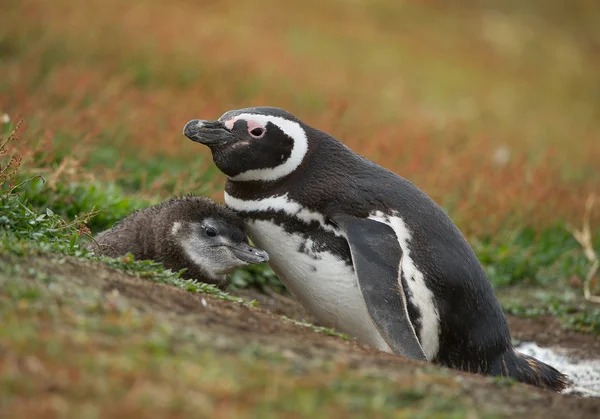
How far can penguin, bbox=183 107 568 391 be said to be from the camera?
16.4 feet

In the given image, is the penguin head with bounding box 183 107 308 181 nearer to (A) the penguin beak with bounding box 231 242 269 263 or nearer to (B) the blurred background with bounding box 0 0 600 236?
(A) the penguin beak with bounding box 231 242 269 263

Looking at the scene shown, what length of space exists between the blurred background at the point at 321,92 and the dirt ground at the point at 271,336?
2.14 m

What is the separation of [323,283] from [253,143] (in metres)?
0.92

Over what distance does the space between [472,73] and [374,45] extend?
2.33 metres

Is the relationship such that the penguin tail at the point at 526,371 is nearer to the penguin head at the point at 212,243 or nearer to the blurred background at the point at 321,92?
the penguin head at the point at 212,243

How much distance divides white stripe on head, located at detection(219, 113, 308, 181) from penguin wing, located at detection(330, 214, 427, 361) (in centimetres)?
55

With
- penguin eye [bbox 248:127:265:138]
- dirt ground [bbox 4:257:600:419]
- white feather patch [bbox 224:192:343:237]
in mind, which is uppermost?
penguin eye [bbox 248:127:265:138]

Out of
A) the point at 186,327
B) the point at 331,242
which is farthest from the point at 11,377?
the point at 331,242

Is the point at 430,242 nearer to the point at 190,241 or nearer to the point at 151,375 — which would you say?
the point at 190,241

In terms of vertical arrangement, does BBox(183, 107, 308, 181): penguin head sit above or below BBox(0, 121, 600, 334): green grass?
above

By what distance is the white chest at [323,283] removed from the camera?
→ 4.99m

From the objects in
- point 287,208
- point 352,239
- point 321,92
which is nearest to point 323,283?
point 352,239

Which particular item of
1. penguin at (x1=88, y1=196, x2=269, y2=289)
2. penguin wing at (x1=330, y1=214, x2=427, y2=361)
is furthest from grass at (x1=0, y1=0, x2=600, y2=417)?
penguin wing at (x1=330, y1=214, x2=427, y2=361)

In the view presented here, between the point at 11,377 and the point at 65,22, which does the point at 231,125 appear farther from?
the point at 65,22
